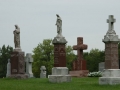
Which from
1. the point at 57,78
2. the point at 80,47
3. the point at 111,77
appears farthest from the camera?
the point at 80,47

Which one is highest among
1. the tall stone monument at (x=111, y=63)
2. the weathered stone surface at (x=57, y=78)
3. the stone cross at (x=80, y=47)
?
the stone cross at (x=80, y=47)

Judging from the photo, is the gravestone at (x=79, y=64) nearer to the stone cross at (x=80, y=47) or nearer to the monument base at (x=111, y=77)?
Result: the stone cross at (x=80, y=47)

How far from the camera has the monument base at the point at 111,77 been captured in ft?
78.9

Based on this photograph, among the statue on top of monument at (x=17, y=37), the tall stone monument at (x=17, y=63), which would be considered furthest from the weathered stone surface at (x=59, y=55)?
the statue on top of monument at (x=17, y=37)

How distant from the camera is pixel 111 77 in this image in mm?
24125

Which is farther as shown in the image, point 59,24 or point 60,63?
point 59,24

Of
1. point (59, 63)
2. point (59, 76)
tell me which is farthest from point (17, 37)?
point (59, 76)

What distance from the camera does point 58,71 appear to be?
2817 centimetres

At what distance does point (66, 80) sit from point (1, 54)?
220 ft

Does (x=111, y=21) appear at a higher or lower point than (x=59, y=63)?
higher

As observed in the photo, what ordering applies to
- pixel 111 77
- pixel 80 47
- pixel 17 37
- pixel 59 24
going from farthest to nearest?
pixel 80 47 → pixel 17 37 → pixel 59 24 → pixel 111 77

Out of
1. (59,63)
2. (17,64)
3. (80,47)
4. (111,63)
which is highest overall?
(80,47)

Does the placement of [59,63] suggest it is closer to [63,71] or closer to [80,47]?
[63,71]

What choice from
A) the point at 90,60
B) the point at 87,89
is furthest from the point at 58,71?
the point at 90,60
